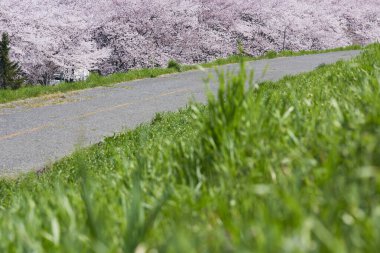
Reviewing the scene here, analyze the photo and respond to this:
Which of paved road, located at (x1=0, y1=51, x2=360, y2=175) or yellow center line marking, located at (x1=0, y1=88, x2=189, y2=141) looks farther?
yellow center line marking, located at (x1=0, y1=88, x2=189, y2=141)

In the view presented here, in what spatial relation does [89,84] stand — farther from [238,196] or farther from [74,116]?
[238,196]

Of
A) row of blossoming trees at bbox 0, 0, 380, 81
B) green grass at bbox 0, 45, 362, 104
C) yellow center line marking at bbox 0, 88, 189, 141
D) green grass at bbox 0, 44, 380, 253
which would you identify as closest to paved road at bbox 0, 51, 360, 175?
yellow center line marking at bbox 0, 88, 189, 141

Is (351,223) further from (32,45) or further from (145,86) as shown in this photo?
(32,45)

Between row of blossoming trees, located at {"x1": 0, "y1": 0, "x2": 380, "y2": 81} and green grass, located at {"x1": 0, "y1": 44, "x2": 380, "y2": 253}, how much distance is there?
29593mm

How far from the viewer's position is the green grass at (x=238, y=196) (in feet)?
3.93

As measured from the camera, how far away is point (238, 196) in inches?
68.9

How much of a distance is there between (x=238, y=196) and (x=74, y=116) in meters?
12.2

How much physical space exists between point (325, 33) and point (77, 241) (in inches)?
1589

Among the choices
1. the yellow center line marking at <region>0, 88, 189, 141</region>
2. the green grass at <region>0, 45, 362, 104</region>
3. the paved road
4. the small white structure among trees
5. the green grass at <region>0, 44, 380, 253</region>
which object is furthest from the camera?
the small white structure among trees

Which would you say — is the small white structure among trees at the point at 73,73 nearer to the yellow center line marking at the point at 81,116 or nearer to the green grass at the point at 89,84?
the green grass at the point at 89,84

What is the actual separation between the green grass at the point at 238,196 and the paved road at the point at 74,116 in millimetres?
4922

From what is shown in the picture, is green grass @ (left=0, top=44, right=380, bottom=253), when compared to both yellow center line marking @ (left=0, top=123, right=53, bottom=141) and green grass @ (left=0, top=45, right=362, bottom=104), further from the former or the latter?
green grass @ (left=0, top=45, right=362, bottom=104)

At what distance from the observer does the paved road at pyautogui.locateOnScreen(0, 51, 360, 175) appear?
9.88 metres

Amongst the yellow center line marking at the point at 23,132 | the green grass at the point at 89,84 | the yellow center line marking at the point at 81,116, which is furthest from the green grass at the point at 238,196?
the green grass at the point at 89,84
